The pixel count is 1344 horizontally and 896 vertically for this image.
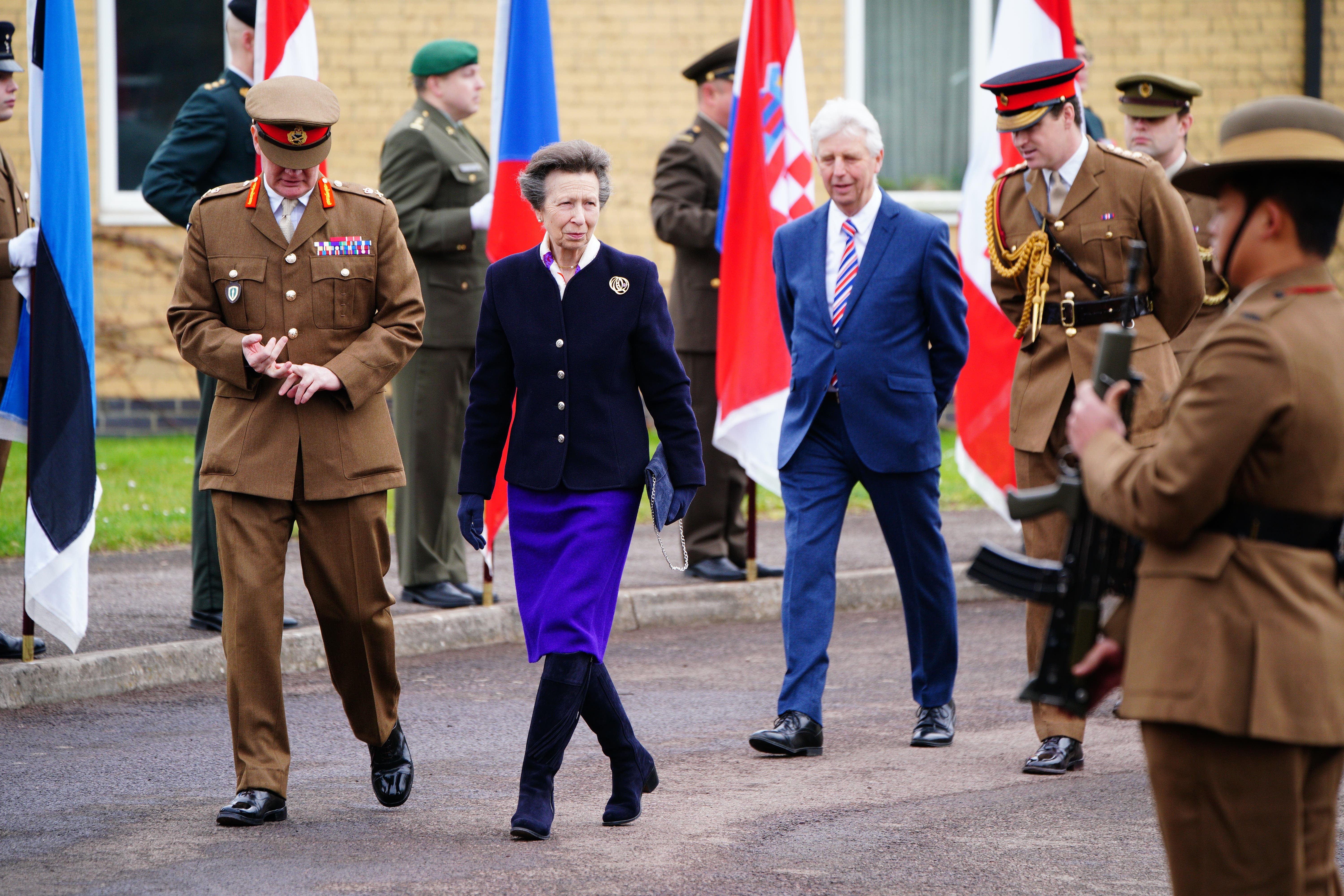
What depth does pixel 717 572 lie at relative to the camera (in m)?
9.15

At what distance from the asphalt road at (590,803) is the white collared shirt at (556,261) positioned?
164cm

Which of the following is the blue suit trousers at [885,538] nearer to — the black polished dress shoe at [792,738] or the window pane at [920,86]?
the black polished dress shoe at [792,738]

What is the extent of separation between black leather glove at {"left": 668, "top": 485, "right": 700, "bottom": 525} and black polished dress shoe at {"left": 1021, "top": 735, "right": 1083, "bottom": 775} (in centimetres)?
154

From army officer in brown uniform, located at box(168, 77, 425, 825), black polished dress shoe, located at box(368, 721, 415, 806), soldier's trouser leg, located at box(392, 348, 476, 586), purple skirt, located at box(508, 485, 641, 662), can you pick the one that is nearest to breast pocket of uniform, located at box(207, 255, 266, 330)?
army officer in brown uniform, located at box(168, 77, 425, 825)

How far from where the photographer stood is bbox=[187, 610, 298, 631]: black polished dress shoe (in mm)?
7586

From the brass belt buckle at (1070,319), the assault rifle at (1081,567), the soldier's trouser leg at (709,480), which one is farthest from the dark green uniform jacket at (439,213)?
the assault rifle at (1081,567)

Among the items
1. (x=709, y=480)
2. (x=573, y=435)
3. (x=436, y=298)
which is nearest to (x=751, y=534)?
(x=709, y=480)

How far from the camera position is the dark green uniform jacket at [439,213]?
825 cm

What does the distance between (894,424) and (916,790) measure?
55.0 inches

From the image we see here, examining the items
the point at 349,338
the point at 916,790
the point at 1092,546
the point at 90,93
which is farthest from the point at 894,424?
the point at 90,93

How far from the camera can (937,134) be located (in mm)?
15320

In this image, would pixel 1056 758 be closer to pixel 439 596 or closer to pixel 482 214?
pixel 439 596

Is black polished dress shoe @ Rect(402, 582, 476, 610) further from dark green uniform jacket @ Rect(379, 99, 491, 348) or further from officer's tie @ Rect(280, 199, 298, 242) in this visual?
officer's tie @ Rect(280, 199, 298, 242)

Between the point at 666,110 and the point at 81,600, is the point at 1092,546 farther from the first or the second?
the point at 666,110
